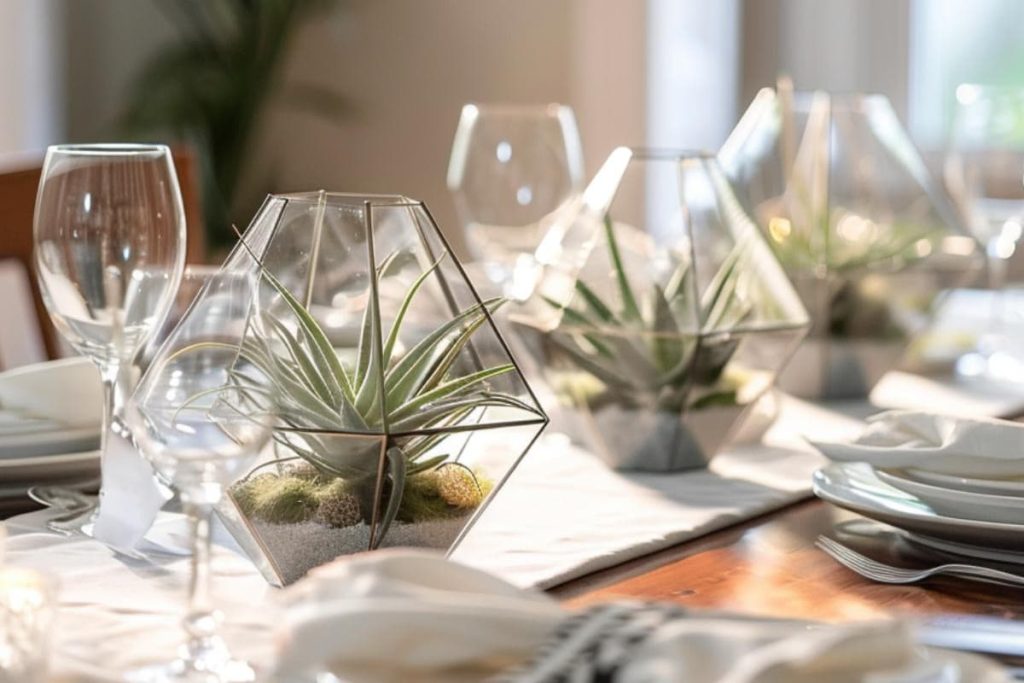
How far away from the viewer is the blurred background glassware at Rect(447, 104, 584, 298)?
168 centimetres

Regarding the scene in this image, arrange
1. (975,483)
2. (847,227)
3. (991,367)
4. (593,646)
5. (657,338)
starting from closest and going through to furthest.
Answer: (593,646), (975,483), (657,338), (847,227), (991,367)

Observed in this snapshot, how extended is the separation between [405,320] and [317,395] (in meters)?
0.08

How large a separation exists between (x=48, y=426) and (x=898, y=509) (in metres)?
0.57

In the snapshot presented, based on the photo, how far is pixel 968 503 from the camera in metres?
0.86

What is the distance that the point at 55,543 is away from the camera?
34.9 inches

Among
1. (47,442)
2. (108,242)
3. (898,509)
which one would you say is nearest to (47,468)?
(47,442)

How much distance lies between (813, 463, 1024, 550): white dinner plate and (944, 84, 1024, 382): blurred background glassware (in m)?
0.65

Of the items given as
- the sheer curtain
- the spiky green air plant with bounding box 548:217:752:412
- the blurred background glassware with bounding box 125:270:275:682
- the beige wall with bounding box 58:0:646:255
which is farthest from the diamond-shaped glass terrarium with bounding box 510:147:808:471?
the sheer curtain

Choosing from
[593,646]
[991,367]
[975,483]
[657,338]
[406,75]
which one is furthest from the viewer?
[406,75]

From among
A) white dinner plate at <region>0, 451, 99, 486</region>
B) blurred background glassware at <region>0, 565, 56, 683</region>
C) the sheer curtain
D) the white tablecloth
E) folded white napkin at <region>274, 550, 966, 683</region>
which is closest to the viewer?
folded white napkin at <region>274, 550, 966, 683</region>

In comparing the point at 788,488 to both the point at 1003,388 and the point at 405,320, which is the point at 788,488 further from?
the point at 1003,388

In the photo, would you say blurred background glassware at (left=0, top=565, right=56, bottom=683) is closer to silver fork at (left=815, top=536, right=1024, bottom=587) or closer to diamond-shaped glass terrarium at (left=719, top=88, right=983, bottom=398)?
silver fork at (left=815, top=536, right=1024, bottom=587)

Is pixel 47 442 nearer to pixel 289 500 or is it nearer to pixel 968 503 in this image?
pixel 289 500

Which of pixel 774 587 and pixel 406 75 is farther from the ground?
pixel 406 75
